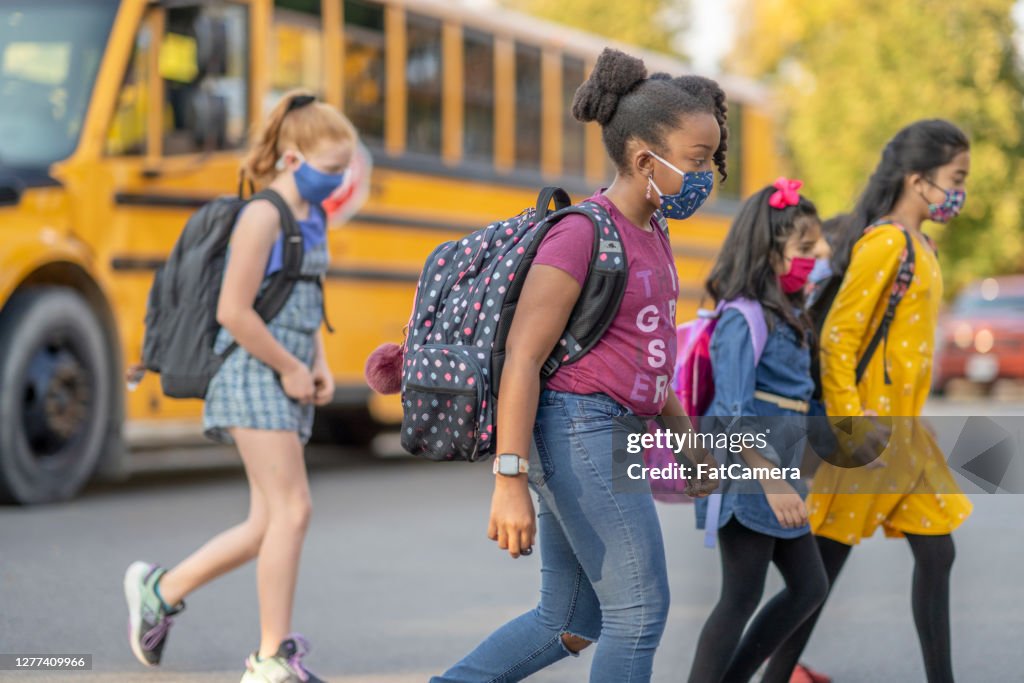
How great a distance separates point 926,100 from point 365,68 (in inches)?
822

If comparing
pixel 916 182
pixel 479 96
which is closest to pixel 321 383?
pixel 916 182

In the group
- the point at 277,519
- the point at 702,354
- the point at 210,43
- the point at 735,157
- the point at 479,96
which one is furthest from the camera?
the point at 735,157

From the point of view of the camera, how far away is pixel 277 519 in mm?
4484

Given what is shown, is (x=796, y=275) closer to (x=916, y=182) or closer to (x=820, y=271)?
(x=820, y=271)

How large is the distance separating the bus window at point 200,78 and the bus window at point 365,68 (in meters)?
1.30

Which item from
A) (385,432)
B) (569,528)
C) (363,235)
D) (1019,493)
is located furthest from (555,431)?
(385,432)

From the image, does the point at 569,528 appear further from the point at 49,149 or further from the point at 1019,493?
the point at 49,149

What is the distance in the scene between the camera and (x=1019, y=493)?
4.20 meters

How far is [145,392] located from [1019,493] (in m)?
5.86

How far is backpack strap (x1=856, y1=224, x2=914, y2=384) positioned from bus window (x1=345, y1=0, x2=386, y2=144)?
21.6 ft

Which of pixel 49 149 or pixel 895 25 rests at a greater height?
pixel 895 25

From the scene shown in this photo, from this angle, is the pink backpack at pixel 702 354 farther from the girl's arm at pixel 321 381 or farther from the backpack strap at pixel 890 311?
the girl's arm at pixel 321 381

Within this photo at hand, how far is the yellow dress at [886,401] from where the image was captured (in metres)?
4.32

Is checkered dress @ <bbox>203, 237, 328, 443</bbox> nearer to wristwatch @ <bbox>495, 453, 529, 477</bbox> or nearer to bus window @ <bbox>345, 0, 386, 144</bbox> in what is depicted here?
wristwatch @ <bbox>495, 453, 529, 477</bbox>
